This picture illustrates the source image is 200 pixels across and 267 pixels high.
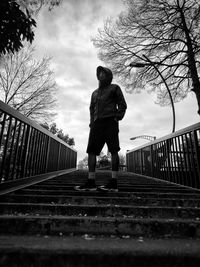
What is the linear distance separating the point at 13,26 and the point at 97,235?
3.88m

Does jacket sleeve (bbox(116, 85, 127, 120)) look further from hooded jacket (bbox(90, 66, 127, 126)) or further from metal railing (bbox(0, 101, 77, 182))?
metal railing (bbox(0, 101, 77, 182))

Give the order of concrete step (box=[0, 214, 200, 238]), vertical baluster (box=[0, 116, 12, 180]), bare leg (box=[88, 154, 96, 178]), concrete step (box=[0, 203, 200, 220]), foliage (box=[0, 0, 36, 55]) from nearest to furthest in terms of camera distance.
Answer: concrete step (box=[0, 214, 200, 238])
concrete step (box=[0, 203, 200, 220])
vertical baluster (box=[0, 116, 12, 180])
bare leg (box=[88, 154, 96, 178])
foliage (box=[0, 0, 36, 55])

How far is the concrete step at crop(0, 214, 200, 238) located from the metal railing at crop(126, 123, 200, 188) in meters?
1.91

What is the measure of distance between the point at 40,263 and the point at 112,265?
1.06ft

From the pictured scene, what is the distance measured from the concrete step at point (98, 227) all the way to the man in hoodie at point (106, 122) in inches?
44.6

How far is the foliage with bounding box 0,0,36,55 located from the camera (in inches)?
132

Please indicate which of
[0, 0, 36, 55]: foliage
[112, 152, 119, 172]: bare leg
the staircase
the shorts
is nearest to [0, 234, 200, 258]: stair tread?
the staircase

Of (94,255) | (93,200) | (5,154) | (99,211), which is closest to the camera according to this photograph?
(94,255)

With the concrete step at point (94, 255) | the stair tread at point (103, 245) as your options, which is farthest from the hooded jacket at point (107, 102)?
the concrete step at point (94, 255)

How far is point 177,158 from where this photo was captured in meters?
3.47

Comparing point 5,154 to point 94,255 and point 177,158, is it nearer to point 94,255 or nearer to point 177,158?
point 94,255

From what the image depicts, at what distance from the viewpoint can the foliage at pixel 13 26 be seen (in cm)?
336

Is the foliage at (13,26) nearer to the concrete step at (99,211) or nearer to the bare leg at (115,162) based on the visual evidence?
the bare leg at (115,162)

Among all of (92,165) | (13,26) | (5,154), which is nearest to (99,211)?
(92,165)
